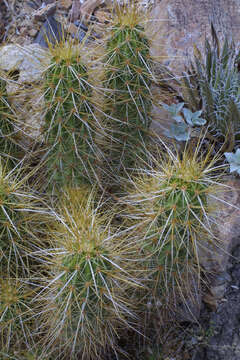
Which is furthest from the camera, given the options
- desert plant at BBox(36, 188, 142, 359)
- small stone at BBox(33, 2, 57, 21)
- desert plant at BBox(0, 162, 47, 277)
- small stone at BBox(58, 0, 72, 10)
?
small stone at BBox(58, 0, 72, 10)

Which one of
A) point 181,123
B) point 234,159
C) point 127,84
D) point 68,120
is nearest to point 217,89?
point 181,123

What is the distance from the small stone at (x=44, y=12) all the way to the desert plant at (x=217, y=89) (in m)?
1.61

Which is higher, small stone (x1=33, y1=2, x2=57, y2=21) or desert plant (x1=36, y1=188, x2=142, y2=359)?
small stone (x1=33, y1=2, x2=57, y2=21)

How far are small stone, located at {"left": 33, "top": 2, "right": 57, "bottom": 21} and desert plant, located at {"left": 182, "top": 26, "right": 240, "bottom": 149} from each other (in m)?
1.61

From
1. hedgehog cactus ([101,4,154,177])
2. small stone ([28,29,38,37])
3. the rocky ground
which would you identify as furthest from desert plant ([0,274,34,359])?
small stone ([28,29,38,37])

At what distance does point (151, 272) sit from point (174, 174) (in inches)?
20.0

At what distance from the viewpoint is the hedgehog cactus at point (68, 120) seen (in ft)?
7.81

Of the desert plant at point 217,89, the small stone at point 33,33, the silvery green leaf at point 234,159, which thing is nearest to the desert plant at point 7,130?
the desert plant at point 217,89

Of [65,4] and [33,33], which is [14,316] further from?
[65,4]

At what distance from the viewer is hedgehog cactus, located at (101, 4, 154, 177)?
8.38 feet

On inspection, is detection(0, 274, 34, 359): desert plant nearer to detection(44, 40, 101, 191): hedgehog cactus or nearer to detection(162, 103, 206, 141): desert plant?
detection(44, 40, 101, 191): hedgehog cactus

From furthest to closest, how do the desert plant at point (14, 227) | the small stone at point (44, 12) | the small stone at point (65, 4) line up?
the small stone at point (65, 4)
the small stone at point (44, 12)
the desert plant at point (14, 227)

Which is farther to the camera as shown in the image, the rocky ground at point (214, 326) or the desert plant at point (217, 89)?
the desert plant at point (217, 89)

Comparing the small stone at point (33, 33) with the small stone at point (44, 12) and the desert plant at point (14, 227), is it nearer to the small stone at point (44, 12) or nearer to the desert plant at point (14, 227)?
the small stone at point (44, 12)
